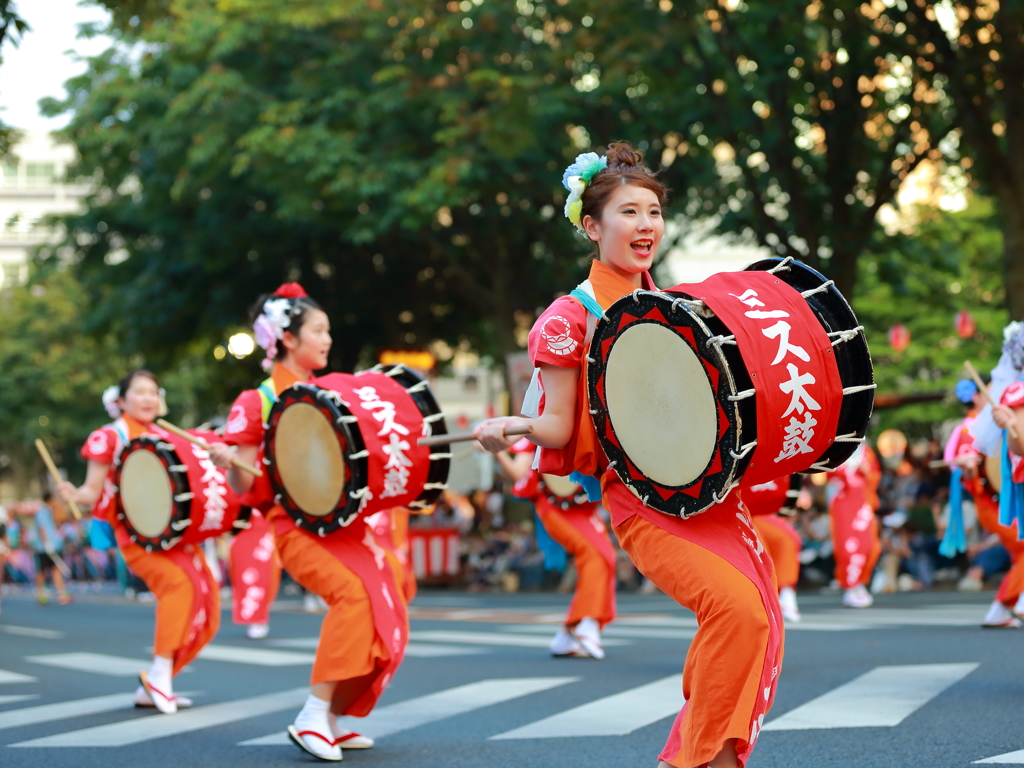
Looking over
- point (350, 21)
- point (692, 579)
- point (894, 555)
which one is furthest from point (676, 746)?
point (350, 21)

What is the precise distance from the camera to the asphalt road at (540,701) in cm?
590

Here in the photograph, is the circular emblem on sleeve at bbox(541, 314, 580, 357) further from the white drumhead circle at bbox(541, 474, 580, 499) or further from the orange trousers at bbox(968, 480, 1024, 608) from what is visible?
the orange trousers at bbox(968, 480, 1024, 608)

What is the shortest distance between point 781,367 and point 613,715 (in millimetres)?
3459

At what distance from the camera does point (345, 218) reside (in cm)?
2127

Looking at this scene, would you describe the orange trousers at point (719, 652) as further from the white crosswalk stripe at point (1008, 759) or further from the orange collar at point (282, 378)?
the orange collar at point (282, 378)

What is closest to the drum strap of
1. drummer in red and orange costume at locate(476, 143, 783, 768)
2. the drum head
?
drummer in red and orange costume at locate(476, 143, 783, 768)

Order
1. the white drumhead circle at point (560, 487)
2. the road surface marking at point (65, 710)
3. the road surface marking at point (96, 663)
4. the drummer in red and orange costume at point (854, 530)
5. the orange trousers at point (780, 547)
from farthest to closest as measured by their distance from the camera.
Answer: the drummer in red and orange costume at point (854, 530) < the orange trousers at point (780, 547) < the road surface marking at point (96, 663) < the white drumhead circle at point (560, 487) < the road surface marking at point (65, 710)

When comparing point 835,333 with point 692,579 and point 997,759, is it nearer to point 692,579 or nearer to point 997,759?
point 692,579

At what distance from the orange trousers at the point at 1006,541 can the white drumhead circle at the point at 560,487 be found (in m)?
2.82

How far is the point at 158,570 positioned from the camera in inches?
314

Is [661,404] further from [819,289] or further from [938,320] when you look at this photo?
[938,320]

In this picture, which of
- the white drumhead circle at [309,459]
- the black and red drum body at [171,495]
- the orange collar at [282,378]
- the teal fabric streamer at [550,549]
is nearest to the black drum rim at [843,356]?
the white drumhead circle at [309,459]

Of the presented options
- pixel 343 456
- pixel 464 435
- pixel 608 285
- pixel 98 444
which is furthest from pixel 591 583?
pixel 608 285

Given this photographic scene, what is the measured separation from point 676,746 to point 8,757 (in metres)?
3.54
